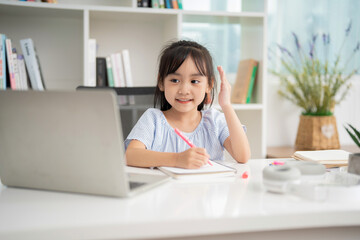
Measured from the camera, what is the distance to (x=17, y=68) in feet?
6.87

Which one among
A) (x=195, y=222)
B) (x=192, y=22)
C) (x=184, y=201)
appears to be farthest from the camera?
(x=192, y=22)

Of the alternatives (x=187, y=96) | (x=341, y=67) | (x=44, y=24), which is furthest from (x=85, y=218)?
(x=341, y=67)

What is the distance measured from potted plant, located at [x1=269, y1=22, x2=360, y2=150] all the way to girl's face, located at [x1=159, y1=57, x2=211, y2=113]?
4.57 feet

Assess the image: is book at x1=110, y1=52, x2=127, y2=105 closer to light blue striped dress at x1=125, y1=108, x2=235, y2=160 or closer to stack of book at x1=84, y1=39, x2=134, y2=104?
stack of book at x1=84, y1=39, x2=134, y2=104

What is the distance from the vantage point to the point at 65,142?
2.65ft

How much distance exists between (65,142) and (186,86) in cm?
67

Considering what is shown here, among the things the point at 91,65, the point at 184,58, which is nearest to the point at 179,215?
the point at 184,58

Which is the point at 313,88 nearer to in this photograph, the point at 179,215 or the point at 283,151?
the point at 283,151

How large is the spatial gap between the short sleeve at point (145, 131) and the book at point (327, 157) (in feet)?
1.59

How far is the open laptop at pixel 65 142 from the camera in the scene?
0.77 meters

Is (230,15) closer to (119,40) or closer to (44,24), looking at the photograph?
(119,40)

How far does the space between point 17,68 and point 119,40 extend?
2.23ft

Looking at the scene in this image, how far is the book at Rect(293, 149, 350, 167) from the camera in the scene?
46.4 inches

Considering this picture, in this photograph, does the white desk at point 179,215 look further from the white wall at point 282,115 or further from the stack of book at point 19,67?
the white wall at point 282,115
